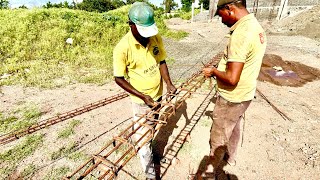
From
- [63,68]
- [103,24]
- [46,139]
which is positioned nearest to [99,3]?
[103,24]

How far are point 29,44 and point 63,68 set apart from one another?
310 cm

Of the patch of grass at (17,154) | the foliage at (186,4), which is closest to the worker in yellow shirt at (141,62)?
the patch of grass at (17,154)

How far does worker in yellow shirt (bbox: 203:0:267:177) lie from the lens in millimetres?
2207

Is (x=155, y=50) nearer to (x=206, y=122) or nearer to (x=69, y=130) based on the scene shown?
(x=206, y=122)

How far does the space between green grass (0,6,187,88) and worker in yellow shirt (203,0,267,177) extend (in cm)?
578

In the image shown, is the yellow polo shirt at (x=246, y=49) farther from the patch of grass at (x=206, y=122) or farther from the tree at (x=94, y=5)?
the tree at (x=94, y=5)

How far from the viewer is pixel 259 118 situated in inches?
200

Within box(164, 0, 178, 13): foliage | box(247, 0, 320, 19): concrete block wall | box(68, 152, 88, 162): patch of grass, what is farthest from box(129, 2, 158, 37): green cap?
box(164, 0, 178, 13): foliage

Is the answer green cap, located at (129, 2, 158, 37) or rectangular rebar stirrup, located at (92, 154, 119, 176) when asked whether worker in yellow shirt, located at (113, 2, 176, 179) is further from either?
rectangular rebar stirrup, located at (92, 154, 119, 176)

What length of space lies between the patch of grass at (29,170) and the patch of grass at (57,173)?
35cm

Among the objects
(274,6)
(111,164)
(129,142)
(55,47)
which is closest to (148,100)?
(129,142)

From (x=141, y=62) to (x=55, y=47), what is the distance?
30.8 ft

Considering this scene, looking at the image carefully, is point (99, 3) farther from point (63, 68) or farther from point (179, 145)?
point (179, 145)

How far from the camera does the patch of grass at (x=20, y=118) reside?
5064 millimetres
